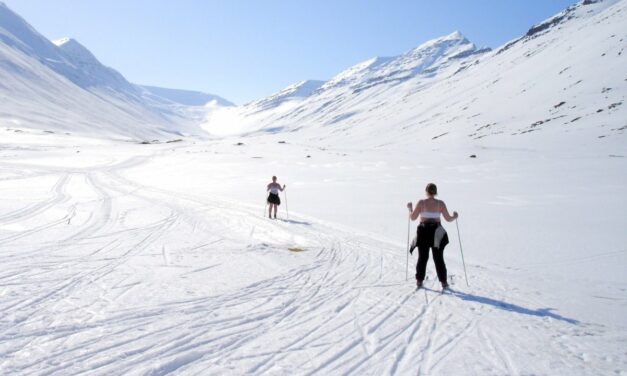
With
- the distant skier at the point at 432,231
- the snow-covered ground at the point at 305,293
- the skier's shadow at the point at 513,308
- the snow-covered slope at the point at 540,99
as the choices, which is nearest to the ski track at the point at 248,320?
the snow-covered ground at the point at 305,293

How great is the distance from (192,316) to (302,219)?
404 inches

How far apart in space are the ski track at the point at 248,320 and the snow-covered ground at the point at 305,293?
0.03m

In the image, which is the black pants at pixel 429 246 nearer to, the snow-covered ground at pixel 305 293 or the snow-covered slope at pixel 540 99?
the snow-covered ground at pixel 305 293

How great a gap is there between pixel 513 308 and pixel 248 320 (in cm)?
460

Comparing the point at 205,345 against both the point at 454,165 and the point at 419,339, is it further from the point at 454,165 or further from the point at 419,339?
the point at 454,165

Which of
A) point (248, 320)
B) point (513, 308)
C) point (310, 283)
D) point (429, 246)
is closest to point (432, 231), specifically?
point (429, 246)

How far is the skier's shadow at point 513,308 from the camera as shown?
20.9 feet

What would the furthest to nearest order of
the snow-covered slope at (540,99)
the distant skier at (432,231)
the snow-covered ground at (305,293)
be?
the snow-covered slope at (540,99), the distant skier at (432,231), the snow-covered ground at (305,293)

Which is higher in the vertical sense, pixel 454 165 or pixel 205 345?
pixel 454 165

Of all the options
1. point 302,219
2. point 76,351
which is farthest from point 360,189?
point 76,351

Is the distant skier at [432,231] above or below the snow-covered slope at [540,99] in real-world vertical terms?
below

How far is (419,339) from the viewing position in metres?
5.52

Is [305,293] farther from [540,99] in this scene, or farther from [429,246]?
[540,99]

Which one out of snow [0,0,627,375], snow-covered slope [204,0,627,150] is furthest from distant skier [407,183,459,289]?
snow-covered slope [204,0,627,150]
